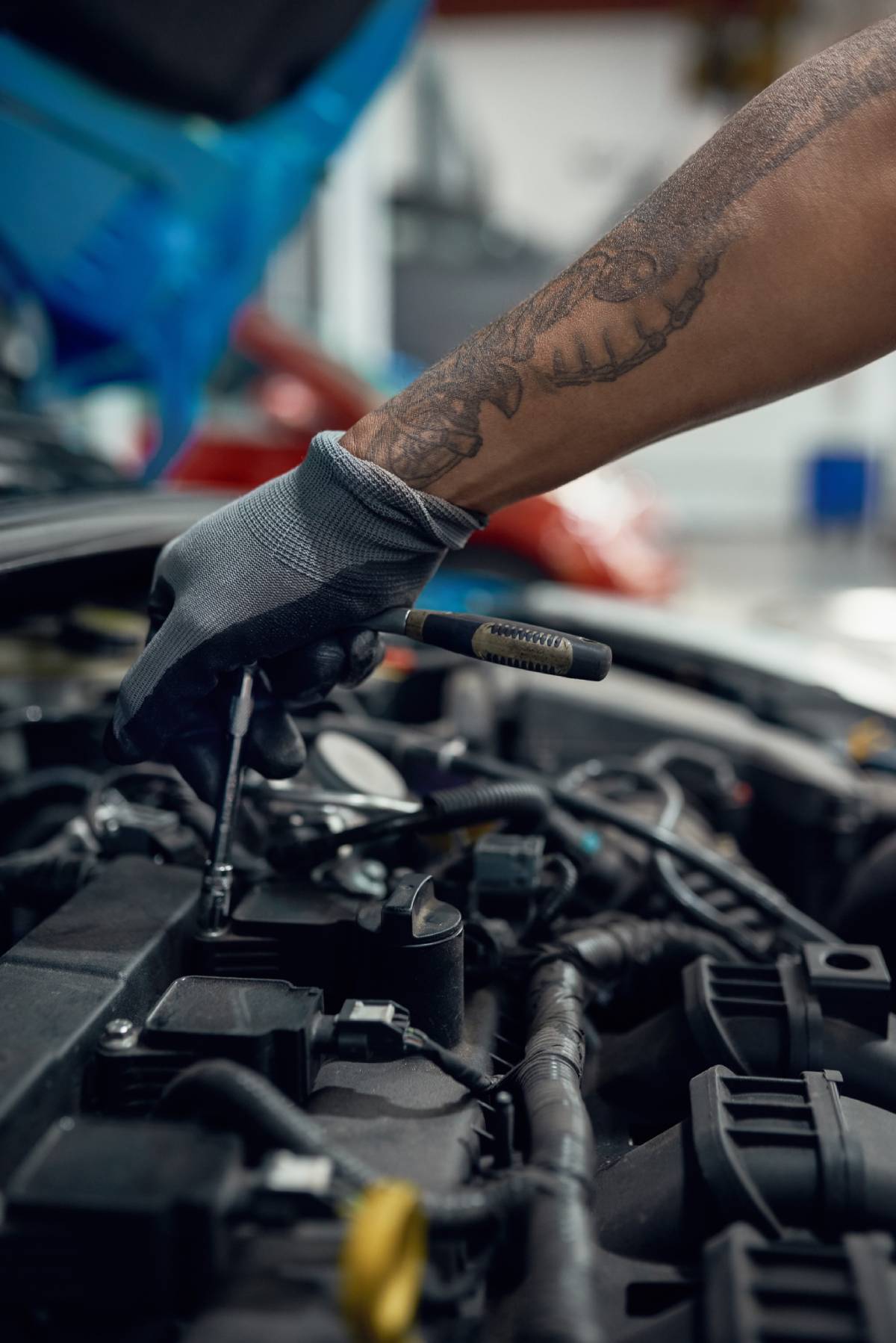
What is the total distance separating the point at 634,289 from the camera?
80cm

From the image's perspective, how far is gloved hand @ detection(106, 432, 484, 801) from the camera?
81 centimetres

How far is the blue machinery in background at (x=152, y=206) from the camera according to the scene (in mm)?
2160

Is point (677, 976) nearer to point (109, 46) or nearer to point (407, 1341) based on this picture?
point (407, 1341)

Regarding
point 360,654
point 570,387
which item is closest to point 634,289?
point 570,387

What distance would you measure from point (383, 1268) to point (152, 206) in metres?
2.38

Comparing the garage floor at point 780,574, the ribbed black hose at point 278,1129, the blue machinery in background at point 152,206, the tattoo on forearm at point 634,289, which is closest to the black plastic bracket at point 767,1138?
the ribbed black hose at point 278,1129

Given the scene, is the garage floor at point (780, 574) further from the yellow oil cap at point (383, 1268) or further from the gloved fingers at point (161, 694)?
the yellow oil cap at point (383, 1268)

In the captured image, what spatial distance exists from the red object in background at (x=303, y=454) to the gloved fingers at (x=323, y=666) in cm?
229

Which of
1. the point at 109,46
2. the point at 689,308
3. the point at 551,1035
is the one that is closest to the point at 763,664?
the point at 689,308

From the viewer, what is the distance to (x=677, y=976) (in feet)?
3.01

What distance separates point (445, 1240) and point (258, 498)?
0.55 meters

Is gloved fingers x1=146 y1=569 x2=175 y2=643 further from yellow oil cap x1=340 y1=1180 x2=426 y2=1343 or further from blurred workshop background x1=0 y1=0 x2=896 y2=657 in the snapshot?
yellow oil cap x1=340 y1=1180 x2=426 y2=1343

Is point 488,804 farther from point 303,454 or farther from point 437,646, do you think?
point 303,454

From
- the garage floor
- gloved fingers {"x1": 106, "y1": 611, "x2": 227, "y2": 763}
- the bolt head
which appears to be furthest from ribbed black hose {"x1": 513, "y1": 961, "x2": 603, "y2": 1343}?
the garage floor
